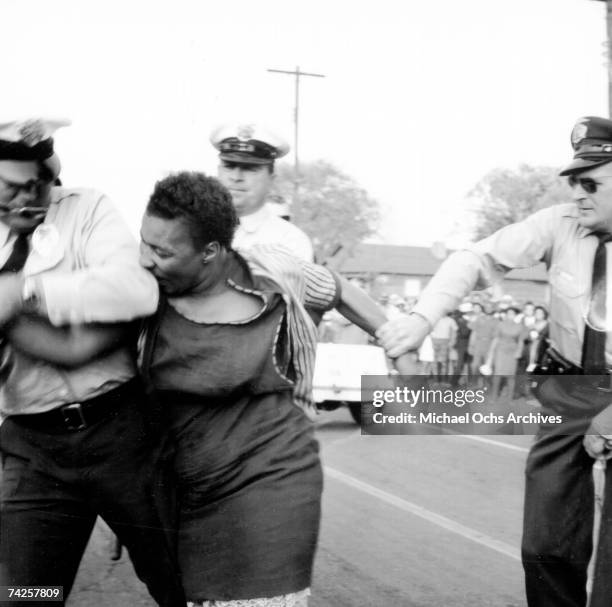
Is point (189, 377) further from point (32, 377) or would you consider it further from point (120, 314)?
point (32, 377)

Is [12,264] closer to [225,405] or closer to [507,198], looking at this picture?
[225,405]

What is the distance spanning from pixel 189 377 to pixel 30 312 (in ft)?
1.45

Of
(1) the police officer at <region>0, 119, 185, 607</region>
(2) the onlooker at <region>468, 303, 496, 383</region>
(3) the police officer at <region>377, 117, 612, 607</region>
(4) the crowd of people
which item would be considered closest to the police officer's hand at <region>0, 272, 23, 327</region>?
(1) the police officer at <region>0, 119, 185, 607</region>

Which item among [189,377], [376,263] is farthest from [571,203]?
[376,263]

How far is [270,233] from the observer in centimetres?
357

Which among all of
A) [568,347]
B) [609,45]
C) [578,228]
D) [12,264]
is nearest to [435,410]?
[568,347]

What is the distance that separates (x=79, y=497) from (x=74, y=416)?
0.80ft

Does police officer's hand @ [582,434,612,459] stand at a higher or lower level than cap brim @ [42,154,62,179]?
lower

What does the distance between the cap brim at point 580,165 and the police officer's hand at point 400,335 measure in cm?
72

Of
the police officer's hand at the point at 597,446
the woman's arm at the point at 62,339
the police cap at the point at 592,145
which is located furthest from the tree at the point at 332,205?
the woman's arm at the point at 62,339

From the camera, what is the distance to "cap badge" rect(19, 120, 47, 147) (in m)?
2.49

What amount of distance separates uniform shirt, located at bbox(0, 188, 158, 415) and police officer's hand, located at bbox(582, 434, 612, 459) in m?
1.48

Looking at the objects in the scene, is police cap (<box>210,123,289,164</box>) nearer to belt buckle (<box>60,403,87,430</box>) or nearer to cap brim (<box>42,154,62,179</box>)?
cap brim (<box>42,154,62,179</box>)

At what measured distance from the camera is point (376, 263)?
5256 cm
